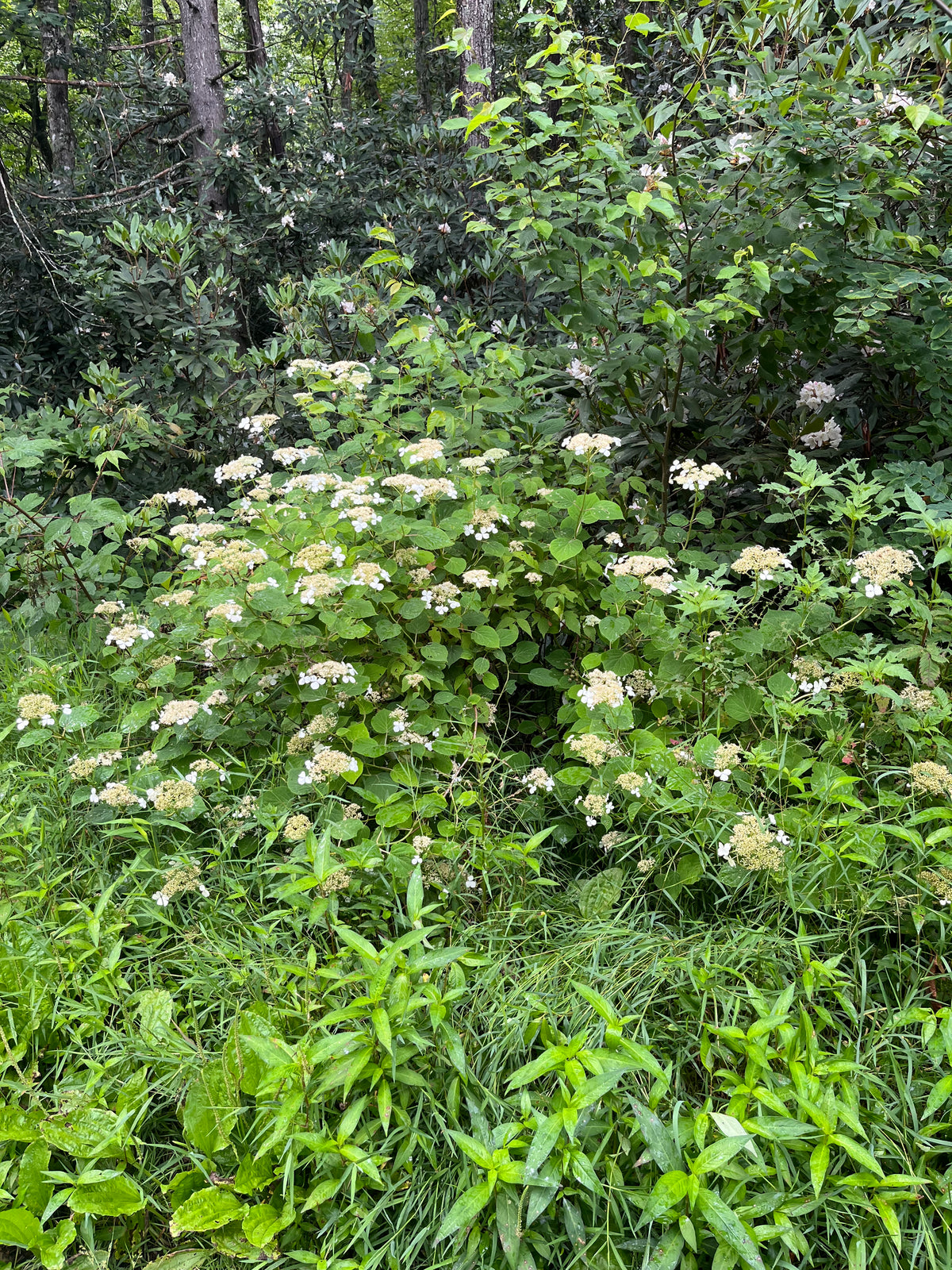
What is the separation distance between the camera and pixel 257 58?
6.96 m

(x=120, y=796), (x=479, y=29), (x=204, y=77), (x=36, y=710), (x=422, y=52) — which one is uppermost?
(x=422, y=52)

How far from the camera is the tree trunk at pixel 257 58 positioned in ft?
20.5

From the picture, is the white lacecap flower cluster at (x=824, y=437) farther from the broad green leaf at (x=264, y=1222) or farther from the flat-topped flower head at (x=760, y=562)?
the broad green leaf at (x=264, y=1222)

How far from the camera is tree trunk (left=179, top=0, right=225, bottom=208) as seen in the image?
5.43 meters

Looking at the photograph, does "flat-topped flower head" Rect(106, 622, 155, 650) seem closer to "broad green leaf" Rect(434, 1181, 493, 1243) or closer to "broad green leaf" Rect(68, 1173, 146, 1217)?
"broad green leaf" Rect(68, 1173, 146, 1217)

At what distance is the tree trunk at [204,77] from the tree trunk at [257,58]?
51 centimetres

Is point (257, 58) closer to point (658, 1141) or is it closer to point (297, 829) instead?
point (297, 829)

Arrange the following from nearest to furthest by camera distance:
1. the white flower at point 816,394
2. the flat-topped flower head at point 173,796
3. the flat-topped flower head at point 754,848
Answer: the flat-topped flower head at point 754,848 < the flat-topped flower head at point 173,796 < the white flower at point 816,394

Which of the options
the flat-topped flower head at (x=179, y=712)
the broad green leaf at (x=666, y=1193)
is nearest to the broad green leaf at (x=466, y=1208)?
the broad green leaf at (x=666, y=1193)

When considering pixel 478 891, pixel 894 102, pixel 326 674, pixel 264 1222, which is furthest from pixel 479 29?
pixel 264 1222

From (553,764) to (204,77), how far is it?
5.45 meters

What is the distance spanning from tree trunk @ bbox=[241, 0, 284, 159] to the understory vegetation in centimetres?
350

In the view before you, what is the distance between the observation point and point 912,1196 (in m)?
1.33

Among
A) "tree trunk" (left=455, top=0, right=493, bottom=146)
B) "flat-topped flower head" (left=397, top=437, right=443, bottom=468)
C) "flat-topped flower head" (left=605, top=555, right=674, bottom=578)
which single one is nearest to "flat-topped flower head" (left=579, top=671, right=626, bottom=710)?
"flat-topped flower head" (left=605, top=555, right=674, bottom=578)
